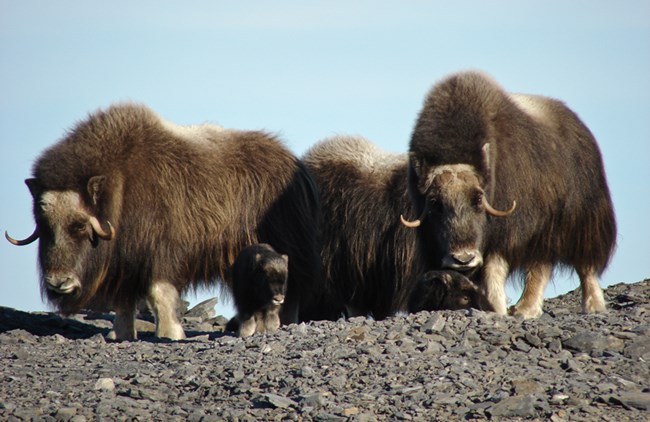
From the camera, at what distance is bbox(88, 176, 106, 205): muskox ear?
6719 millimetres

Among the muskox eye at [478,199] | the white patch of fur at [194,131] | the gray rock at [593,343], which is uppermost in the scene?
the white patch of fur at [194,131]

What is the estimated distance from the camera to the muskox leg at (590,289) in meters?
7.30

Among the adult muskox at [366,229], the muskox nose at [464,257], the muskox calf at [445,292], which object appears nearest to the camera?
the muskox calf at [445,292]

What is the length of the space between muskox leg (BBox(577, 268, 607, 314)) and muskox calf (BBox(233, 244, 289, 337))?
6.59ft

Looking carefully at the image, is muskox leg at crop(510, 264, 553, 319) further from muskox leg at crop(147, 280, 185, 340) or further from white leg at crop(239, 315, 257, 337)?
muskox leg at crop(147, 280, 185, 340)

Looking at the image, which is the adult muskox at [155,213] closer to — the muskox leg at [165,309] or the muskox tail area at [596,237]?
the muskox leg at [165,309]

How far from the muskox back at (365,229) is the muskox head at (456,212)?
93 centimetres

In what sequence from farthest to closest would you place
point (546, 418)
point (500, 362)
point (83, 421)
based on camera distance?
point (500, 362) < point (83, 421) < point (546, 418)

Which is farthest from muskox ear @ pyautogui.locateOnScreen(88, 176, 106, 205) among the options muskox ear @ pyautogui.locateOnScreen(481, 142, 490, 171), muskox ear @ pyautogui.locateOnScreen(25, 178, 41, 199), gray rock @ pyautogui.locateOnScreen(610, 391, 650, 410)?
gray rock @ pyautogui.locateOnScreen(610, 391, 650, 410)

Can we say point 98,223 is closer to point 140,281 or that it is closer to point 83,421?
point 140,281

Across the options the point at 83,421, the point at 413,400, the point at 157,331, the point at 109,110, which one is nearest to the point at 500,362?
the point at 413,400

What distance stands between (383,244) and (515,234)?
47.4 inches

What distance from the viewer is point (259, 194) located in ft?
23.8

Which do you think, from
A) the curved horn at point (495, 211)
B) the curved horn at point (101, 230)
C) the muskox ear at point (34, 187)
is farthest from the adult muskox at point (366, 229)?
the muskox ear at point (34, 187)
